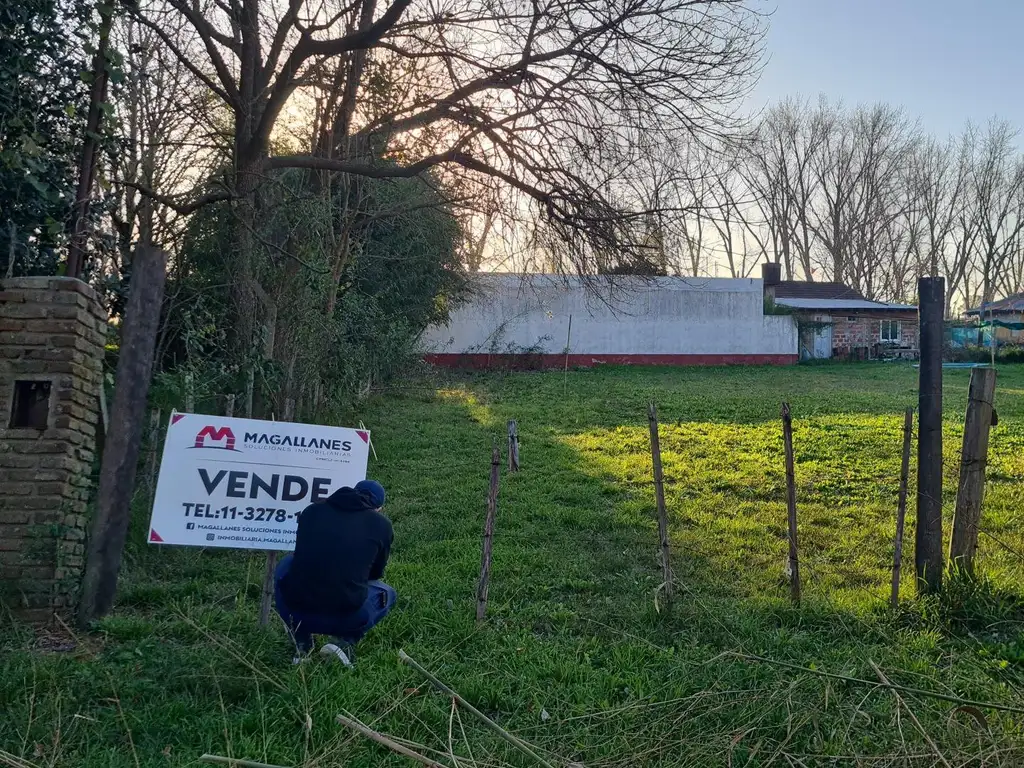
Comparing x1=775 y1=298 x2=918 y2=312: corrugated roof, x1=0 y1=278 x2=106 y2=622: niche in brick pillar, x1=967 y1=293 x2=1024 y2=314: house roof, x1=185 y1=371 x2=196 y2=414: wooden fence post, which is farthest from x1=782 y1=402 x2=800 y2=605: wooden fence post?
x1=967 y1=293 x2=1024 y2=314: house roof

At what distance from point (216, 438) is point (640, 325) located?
2819 centimetres

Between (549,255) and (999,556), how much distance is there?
577 centimetres

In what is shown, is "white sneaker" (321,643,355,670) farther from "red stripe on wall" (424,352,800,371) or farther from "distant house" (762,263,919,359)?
"distant house" (762,263,919,359)

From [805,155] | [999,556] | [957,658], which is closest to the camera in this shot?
[957,658]

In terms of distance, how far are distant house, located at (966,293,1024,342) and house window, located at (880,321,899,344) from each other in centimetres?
804

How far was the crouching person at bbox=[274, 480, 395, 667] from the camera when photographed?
4.93 m

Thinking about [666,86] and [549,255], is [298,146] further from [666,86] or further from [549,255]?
[666,86]

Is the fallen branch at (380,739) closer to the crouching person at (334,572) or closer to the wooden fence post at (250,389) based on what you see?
the crouching person at (334,572)

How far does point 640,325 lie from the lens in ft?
107

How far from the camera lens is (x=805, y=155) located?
1944 inches

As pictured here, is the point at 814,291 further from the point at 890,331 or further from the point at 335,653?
the point at 335,653

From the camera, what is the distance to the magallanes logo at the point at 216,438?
548 centimetres

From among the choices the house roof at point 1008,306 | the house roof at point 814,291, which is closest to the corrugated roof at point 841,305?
the house roof at point 814,291

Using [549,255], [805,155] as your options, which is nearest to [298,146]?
[549,255]
